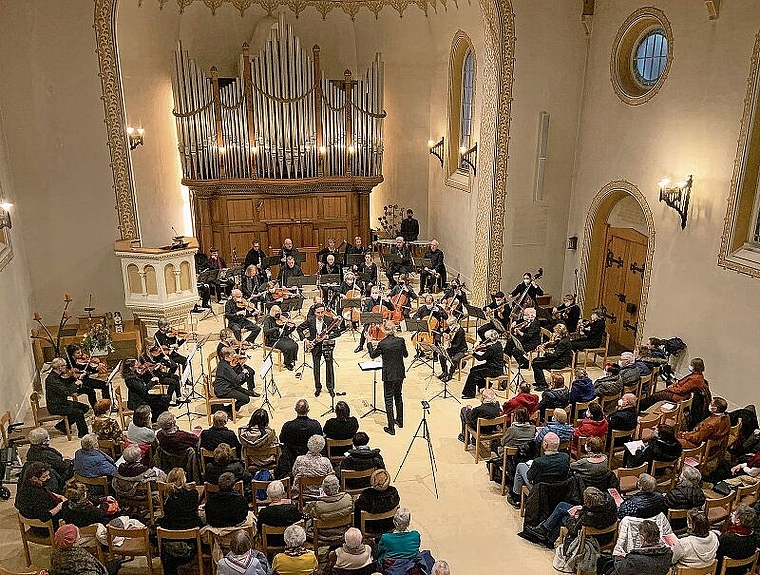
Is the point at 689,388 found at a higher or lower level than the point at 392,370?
lower

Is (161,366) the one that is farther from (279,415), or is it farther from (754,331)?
(754,331)

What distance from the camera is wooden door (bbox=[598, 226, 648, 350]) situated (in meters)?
12.5

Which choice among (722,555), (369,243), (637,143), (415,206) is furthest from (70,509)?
(415,206)

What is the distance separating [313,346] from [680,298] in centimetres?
640

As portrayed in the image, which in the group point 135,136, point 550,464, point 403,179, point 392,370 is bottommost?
point 550,464

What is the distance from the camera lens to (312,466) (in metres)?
7.23

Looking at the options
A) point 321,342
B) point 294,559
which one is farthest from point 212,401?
point 294,559

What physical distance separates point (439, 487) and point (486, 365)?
279 cm

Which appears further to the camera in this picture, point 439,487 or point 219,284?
point 219,284

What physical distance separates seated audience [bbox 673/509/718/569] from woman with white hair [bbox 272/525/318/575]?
11.4 ft

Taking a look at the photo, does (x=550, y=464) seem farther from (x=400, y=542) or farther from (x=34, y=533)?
(x=34, y=533)

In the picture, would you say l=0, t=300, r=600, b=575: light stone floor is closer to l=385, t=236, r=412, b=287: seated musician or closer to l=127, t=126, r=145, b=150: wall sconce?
l=385, t=236, r=412, b=287: seated musician

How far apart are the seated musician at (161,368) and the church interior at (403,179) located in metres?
0.57

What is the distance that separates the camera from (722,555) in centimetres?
614
